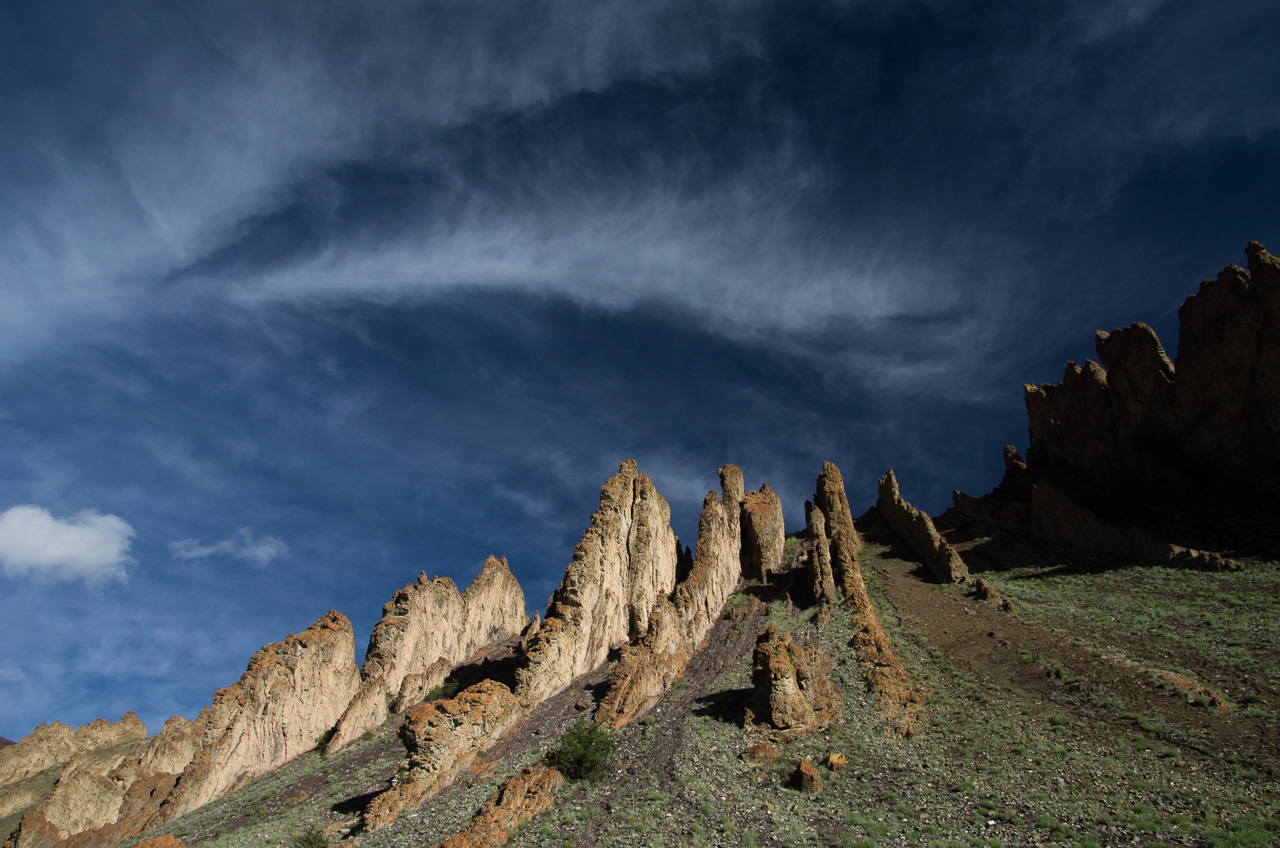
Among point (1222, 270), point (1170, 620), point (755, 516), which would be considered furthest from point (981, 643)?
point (1222, 270)

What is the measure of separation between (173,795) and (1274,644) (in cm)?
7466

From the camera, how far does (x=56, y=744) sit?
80812mm

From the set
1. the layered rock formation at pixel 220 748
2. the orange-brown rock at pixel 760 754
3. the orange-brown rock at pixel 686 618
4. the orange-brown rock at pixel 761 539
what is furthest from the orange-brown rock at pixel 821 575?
the layered rock formation at pixel 220 748

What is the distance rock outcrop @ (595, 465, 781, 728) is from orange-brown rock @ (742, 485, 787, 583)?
0.43 feet

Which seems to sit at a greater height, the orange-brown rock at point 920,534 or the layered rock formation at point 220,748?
the orange-brown rock at point 920,534

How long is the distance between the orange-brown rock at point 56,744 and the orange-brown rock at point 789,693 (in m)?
96.7

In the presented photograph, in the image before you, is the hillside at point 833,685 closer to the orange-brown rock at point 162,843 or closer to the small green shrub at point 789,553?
the orange-brown rock at point 162,843

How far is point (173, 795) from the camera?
41.8 m

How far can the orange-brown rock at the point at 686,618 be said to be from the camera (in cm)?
4088

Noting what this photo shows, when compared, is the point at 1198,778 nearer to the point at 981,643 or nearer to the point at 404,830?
the point at 981,643

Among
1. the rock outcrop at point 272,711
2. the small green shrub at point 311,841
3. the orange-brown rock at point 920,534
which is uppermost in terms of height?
the orange-brown rock at point 920,534

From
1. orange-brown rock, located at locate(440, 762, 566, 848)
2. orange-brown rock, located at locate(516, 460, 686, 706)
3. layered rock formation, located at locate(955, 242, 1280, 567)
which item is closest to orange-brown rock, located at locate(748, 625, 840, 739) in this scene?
orange-brown rock, located at locate(440, 762, 566, 848)

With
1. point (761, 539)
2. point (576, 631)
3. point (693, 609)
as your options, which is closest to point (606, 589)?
point (576, 631)

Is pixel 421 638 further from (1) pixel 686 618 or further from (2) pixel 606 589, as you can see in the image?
(1) pixel 686 618
